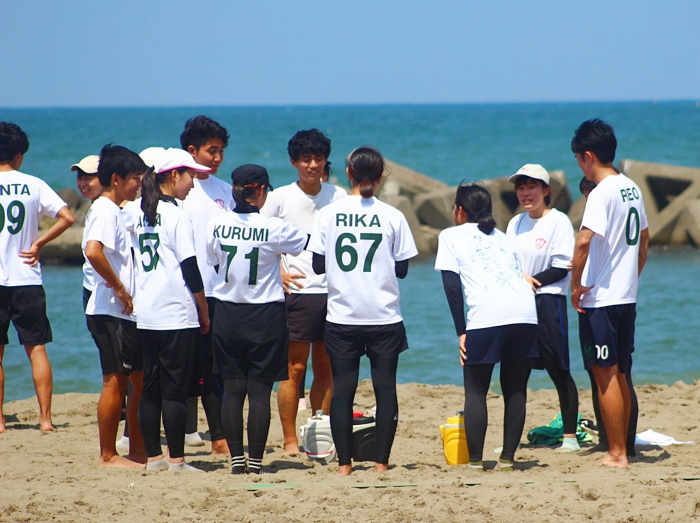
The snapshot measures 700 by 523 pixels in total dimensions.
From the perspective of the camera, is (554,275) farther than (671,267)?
No

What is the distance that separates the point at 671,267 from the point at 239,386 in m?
12.1

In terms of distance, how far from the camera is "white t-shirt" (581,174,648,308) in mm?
5672

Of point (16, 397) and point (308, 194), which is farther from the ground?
point (308, 194)

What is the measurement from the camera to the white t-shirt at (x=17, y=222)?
688 centimetres

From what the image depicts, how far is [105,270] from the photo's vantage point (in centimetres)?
566

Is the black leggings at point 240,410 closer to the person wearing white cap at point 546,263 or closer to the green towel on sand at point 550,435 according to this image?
the person wearing white cap at point 546,263

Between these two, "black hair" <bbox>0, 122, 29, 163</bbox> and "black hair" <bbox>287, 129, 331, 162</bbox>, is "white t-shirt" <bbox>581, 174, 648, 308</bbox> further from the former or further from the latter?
"black hair" <bbox>0, 122, 29, 163</bbox>

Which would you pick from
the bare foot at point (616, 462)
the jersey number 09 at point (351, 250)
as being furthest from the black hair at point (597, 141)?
the bare foot at point (616, 462)

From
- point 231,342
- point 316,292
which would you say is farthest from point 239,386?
point 316,292

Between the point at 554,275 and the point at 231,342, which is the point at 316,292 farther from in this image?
the point at 554,275

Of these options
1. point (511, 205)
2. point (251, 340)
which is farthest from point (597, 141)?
point (511, 205)

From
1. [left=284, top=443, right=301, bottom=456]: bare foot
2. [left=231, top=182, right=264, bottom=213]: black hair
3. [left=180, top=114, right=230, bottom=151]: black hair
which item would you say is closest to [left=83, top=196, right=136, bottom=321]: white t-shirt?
[left=231, top=182, right=264, bottom=213]: black hair

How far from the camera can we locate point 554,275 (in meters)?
6.15

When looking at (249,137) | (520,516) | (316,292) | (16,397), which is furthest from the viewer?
(249,137)
